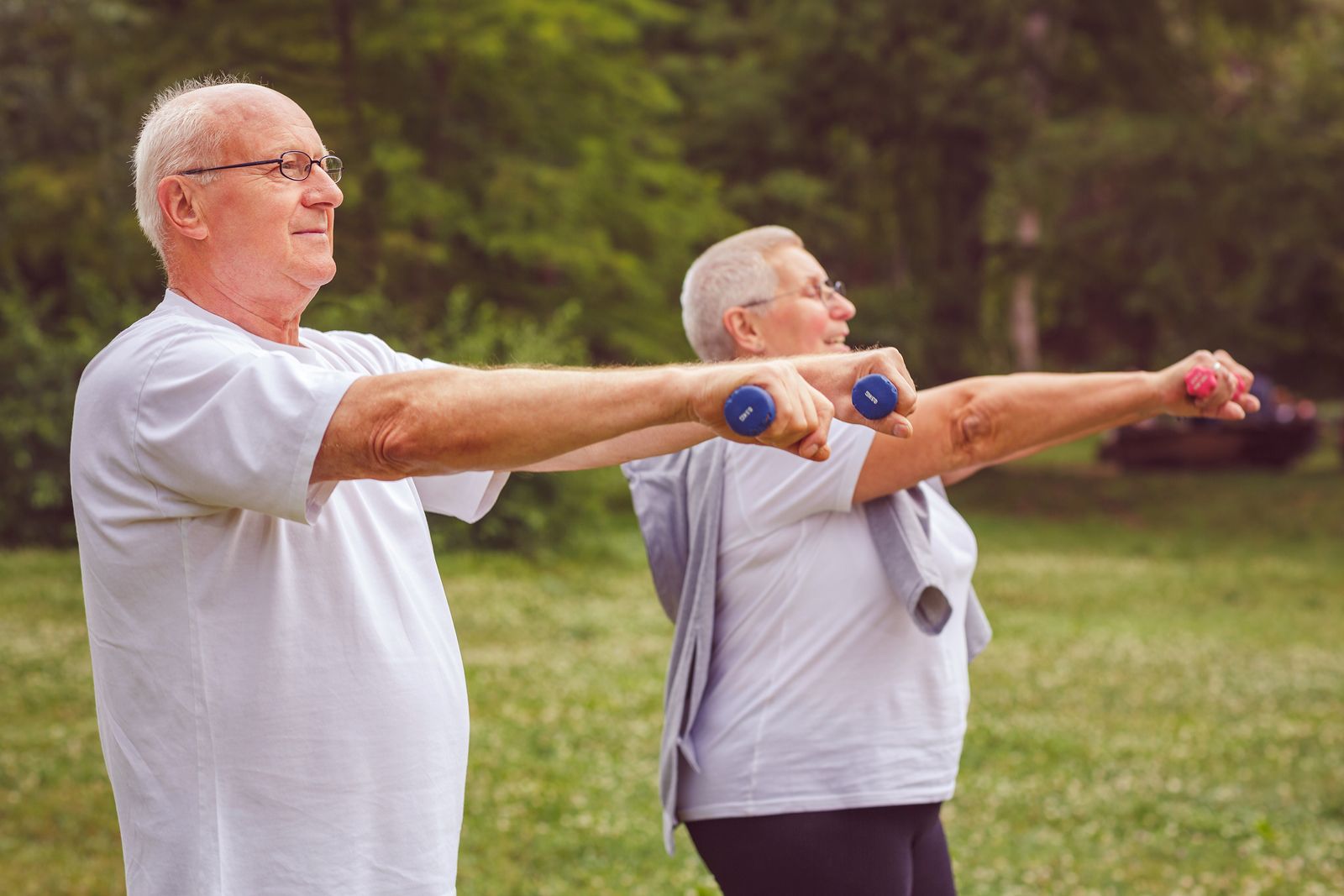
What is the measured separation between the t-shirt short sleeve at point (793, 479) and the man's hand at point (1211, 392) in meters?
0.61

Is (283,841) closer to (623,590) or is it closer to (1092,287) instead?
(623,590)

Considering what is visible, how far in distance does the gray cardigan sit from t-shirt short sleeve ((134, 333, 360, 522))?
1.33 meters

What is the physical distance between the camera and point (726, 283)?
11.1 feet

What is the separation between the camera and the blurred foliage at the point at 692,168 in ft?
58.8

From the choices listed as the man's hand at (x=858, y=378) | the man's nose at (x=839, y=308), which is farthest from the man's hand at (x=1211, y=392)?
the man's hand at (x=858, y=378)

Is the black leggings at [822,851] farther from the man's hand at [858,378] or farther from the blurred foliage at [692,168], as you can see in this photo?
the blurred foliage at [692,168]

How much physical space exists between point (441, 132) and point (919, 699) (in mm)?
22136

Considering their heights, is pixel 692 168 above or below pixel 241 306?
above

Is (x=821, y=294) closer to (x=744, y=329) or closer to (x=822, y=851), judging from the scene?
(x=744, y=329)

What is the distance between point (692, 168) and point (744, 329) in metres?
26.6

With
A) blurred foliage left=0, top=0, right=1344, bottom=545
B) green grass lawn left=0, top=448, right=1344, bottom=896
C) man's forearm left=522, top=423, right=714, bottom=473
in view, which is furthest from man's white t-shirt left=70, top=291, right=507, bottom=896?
blurred foliage left=0, top=0, right=1344, bottom=545

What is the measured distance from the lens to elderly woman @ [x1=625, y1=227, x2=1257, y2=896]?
3.01 meters

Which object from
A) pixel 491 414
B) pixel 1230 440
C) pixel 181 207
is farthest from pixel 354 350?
pixel 1230 440

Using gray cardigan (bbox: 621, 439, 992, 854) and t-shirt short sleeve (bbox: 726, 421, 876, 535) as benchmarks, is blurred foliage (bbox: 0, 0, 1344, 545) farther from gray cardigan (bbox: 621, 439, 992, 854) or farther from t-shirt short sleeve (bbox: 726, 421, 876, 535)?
t-shirt short sleeve (bbox: 726, 421, 876, 535)
